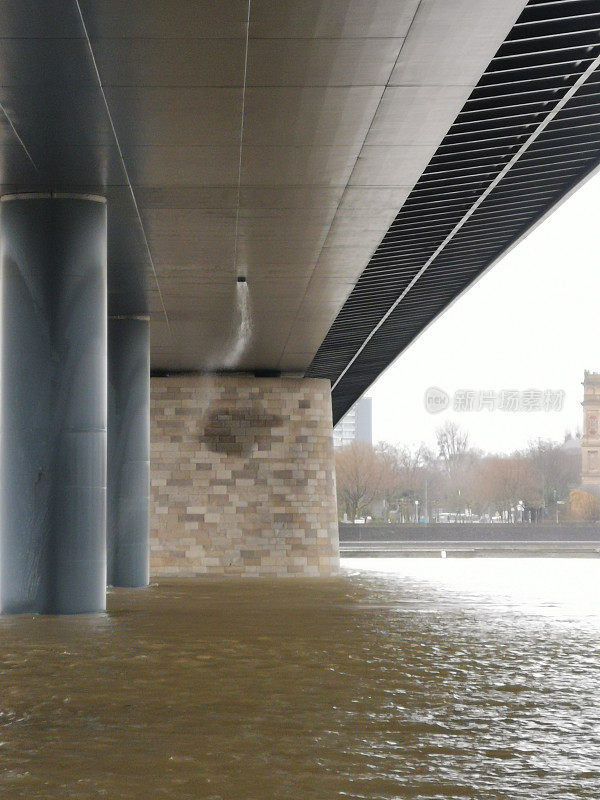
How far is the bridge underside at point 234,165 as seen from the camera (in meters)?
9.92

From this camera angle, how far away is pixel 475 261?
21.4 metres

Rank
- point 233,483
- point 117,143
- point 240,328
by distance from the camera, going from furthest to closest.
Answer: point 233,483 < point 240,328 < point 117,143

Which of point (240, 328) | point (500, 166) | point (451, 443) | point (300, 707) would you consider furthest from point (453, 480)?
point (300, 707)

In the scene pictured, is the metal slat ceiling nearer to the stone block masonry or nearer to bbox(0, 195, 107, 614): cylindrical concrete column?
bbox(0, 195, 107, 614): cylindrical concrete column

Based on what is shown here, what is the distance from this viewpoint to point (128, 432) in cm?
2306

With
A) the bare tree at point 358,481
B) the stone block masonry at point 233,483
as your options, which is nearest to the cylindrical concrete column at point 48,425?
the stone block masonry at point 233,483

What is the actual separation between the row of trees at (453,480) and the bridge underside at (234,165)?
222ft

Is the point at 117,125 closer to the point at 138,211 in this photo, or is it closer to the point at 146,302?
the point at 138,211

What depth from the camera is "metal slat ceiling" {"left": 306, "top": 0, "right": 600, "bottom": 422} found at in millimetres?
11469

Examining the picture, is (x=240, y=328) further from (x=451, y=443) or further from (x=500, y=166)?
(x=451, y=443)

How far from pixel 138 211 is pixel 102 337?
2216 mm

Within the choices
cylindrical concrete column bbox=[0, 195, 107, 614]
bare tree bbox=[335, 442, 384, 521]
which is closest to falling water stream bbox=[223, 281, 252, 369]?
cylindrical concrete column bbox=[0, 195, 107, 614]

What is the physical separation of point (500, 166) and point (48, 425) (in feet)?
21.8

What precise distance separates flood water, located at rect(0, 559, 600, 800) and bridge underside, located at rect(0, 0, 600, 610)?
10.1 feet
